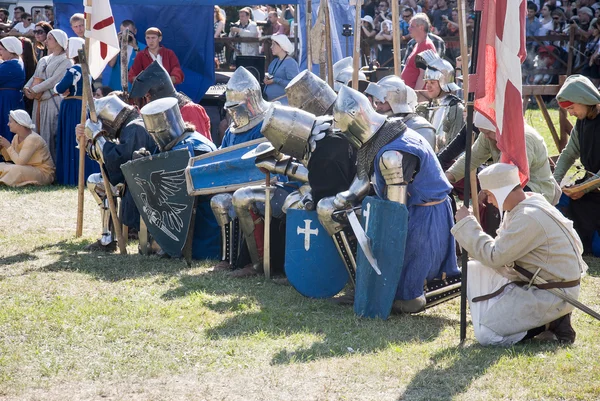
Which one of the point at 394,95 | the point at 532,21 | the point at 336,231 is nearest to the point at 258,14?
the point at 532,21

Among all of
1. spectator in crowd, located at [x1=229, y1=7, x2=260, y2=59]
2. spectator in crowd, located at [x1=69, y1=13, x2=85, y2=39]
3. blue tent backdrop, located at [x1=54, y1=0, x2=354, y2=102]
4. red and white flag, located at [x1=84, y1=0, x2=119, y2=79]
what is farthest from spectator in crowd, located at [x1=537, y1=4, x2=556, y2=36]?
red and white flag, located at [x1=84, y1=0, x2=119, y2=79]

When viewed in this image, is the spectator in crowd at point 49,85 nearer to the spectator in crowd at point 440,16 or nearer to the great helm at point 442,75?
the great helm at point 442,75

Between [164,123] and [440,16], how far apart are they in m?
9.93

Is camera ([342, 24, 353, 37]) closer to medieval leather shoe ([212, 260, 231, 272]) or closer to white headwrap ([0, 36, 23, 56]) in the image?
white headwrap ([0, 36, 23, 56])

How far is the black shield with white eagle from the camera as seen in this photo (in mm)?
6645

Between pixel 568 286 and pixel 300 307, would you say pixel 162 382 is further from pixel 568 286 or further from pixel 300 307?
pixel 568 286

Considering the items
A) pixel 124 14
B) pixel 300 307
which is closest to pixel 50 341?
pixel 300 307

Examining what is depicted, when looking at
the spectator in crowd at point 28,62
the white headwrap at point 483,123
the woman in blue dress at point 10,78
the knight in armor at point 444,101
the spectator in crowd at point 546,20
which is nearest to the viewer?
the white headwrap at point 483,123

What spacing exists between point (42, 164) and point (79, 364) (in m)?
6.89

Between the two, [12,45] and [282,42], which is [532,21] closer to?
[282,42]

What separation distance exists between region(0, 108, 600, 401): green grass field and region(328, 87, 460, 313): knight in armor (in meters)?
0.26

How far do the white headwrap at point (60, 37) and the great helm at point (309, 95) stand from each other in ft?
17.6

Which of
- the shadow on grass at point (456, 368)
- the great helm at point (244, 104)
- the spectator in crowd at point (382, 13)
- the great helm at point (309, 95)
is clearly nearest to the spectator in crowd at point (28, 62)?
the great helm at point (244, 104)

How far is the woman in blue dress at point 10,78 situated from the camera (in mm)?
11430
